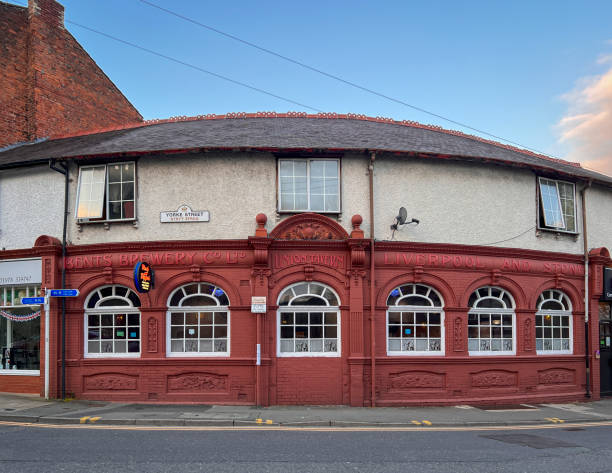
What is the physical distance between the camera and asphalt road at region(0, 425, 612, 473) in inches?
309

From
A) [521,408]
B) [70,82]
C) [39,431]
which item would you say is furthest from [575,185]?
[70,82]

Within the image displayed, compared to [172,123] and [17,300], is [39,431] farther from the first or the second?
[172,123]

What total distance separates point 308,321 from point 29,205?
8.41 meters

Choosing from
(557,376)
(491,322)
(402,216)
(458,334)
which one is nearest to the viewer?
(402,216)

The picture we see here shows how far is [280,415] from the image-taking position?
12125 mm

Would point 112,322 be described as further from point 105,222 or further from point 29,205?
point 29,205

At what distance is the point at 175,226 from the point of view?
47.1ft

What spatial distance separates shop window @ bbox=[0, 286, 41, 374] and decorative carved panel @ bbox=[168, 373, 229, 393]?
13.3 feet

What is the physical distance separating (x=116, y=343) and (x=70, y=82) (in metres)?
13.5

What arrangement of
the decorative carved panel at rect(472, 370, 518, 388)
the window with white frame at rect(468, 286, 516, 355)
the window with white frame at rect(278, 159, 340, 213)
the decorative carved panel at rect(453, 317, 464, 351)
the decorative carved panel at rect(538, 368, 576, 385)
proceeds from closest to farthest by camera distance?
the window with white frame at rect(278, 159, 340, 213)
the decorative carved panel at rect(453, 317, 464, 351)
the decorative carved panel at rect(472, 370, 518, 388)
the window with white frame at rect(468, 286, 516, 355)
the decorative carved panel at rect(538, 368, 576, 385)

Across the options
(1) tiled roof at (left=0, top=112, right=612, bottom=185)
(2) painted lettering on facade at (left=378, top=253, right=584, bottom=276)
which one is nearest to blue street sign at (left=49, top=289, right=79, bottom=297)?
(1) tiled roof at (left=0, top=112, right=612, bottom=185)

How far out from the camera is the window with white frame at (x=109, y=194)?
1463cm

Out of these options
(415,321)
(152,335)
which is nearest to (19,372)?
(152,335)

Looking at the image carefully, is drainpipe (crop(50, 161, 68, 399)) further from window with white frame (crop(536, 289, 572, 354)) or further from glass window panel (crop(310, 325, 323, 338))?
window with white frame (crop(536, 289, 572, 354))
